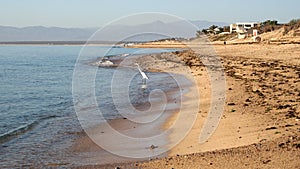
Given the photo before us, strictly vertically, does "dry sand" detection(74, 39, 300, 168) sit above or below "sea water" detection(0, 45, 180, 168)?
above

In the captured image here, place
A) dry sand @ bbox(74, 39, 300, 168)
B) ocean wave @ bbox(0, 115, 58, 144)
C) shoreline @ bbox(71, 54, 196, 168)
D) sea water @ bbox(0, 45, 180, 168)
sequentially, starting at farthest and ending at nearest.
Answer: ocean wave @ bbox(0, 115, 58, 144) < sea water @ bbox(0, 45, 180, 168) < shoreline @ bbox(71, 54, 196, 168) < dry sand @ bbox(74, 39, 300, 168)

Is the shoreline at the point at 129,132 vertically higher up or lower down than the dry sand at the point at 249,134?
lower down

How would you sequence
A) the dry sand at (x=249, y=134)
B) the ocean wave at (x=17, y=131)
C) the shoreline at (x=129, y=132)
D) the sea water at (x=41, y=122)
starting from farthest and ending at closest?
the ocean wave at (x=17, y=131)
the sea water at (x=41, y=122)
the shoreline at (x=129, y=132)
the dry sand at (x=249, y=134)

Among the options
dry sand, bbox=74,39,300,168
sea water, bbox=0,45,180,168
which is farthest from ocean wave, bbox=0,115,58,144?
dry sand, bbox=74,39,300,168

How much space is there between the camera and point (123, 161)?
8.34 m

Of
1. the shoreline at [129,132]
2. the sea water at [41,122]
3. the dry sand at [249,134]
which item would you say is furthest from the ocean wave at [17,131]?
the dry sand at [249,134]

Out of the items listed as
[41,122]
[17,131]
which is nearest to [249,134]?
[17,131]

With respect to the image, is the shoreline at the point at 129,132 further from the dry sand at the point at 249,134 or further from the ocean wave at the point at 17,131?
the ocean wave at the point at 17,131

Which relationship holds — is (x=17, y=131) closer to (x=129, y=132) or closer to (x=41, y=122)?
(x=41, y=122)

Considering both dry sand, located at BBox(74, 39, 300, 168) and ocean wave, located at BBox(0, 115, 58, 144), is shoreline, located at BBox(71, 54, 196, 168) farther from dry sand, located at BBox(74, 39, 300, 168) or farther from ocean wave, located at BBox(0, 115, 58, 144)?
ocean wave, located at BBox(0, 115, 58, 144)

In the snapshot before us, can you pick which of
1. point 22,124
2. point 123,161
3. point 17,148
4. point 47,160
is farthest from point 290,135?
point 22,124

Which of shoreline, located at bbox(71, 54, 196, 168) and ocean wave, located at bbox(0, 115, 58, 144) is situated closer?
shoreline, located at bbox(71, 54, 196, 168)

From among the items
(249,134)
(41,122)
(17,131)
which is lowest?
(41,122)

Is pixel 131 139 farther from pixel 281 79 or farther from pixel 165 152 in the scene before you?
pixel 281 79
